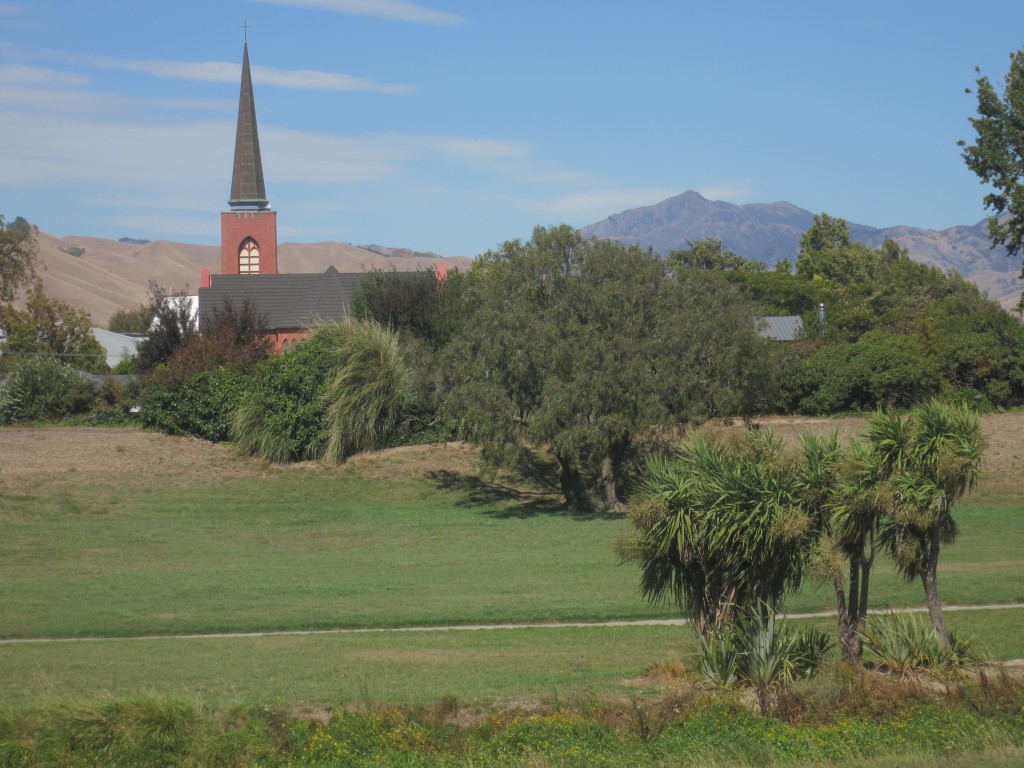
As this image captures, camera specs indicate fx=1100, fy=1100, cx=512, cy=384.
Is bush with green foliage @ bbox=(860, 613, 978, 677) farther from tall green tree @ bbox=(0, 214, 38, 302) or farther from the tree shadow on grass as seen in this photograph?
tall green tree @ bbox=(0, 214, 38, 302)

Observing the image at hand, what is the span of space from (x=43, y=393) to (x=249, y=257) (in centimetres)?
6602

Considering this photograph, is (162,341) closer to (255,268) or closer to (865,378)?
(865,378)

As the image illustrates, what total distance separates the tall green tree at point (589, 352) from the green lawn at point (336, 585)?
2714 millimetres

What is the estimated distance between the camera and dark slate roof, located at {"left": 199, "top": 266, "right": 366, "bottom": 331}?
72.6 meters

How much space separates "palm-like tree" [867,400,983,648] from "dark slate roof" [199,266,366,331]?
6011 cm

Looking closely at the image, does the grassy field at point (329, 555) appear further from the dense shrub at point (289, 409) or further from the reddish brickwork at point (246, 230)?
the reddish brickwork at point (246, 230)

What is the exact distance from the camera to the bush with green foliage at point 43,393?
41.5m

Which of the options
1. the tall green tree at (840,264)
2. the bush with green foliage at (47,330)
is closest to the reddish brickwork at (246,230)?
the bush with green foliage at (47,330)

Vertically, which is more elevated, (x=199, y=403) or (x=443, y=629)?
(x=199, y=403)

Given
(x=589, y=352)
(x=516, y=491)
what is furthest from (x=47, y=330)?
(x=589, y=352)

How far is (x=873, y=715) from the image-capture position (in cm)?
1182

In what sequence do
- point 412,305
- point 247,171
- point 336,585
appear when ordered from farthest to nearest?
point 247,171 < point 412,305 < point 336,585

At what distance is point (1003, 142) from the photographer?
45656 millimetres

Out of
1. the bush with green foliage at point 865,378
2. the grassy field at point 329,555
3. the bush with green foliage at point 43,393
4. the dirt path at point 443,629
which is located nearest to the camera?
the dirt path at point 443,629
